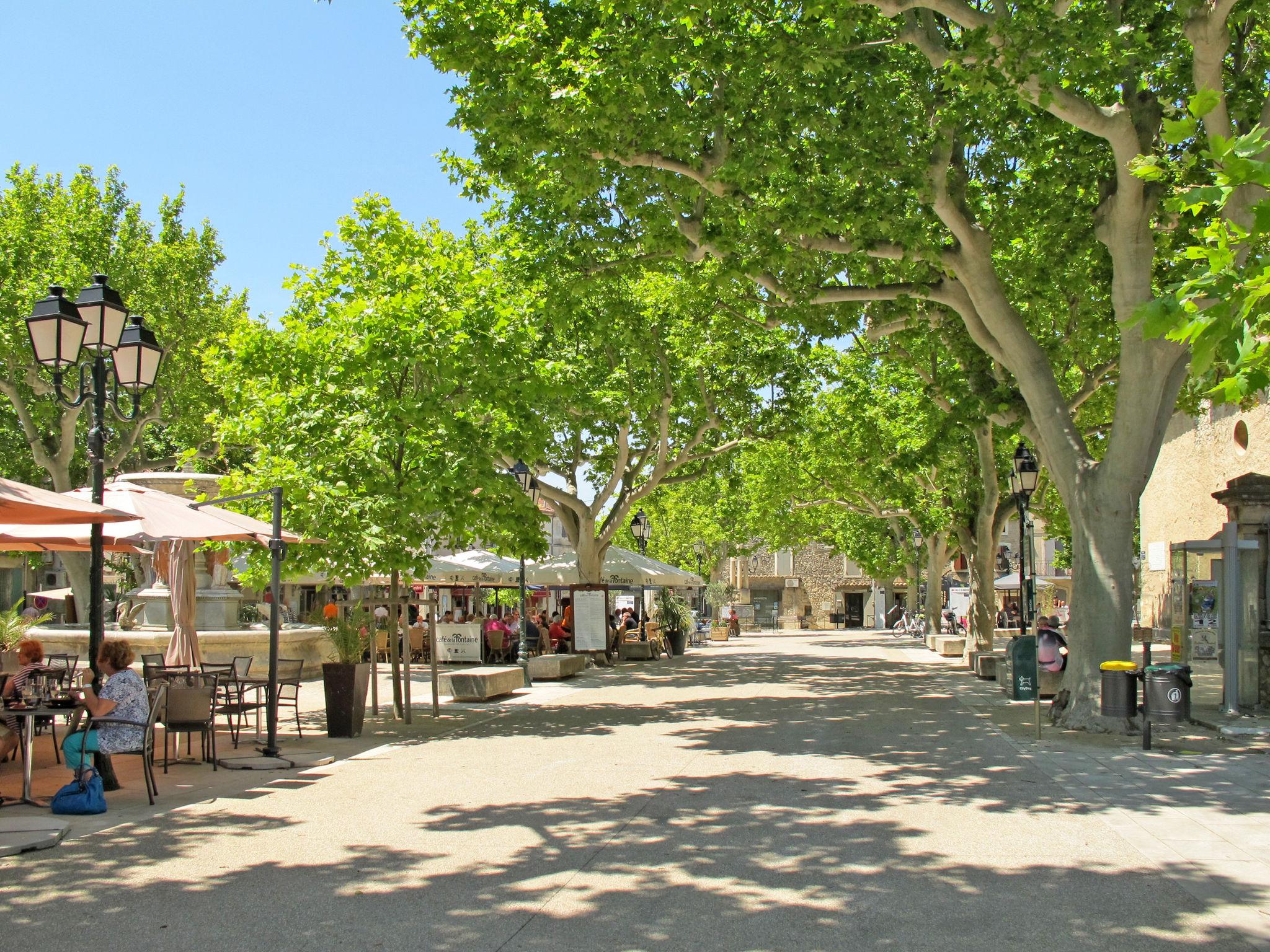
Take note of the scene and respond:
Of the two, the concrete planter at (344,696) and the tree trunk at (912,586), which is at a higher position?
the concrete planter at (344,696)

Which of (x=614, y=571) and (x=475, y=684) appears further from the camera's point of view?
(x=614, y=571)

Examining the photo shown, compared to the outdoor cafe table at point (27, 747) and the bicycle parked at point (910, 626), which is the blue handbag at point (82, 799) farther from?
the bicycle parked at point (910, 626)

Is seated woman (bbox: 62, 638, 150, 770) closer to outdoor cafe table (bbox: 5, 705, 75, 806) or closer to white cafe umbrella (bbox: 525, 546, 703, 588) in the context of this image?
outdoor cafe table (bbox: 5, 705, 75, 806)

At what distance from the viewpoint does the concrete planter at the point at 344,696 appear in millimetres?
12938

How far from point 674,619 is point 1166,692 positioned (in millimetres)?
21207

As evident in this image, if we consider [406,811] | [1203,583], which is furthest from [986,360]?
[406,811]

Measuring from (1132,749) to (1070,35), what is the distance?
7.14 m

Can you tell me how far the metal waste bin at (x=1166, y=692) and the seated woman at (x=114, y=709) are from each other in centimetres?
1035

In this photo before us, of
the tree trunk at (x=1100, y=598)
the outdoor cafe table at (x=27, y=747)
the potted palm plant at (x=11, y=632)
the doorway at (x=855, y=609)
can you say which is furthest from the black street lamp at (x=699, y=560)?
the outdoor cafe table at (x=27, y=747)

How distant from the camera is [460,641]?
24578 millimetres

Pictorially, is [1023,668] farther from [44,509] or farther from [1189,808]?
[44,509]

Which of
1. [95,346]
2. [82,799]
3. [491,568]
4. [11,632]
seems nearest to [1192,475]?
[491,568]

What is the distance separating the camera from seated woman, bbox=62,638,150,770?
8.48 m

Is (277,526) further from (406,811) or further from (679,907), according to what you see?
(679,907)
